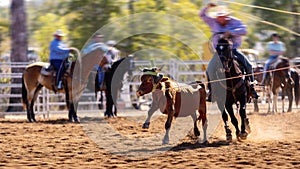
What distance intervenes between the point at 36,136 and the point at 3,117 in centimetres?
684

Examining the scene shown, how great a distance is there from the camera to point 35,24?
1070 inches

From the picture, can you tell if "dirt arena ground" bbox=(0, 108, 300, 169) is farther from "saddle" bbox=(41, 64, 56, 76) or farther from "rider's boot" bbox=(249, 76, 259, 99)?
"saddle" bbox=(41, 64, 56, 76)

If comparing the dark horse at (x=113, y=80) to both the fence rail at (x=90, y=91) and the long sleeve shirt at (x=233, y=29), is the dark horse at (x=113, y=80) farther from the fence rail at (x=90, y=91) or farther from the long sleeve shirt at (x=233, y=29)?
the long sleeve shirt at (x=233, y=29)

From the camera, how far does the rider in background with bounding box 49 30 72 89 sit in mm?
16016

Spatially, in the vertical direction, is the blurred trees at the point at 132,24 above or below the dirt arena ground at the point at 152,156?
above

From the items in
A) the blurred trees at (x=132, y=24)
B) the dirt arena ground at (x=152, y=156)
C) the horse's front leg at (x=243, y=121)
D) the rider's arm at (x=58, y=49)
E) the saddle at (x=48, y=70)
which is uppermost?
the blurred trees at (x=132, y=24)

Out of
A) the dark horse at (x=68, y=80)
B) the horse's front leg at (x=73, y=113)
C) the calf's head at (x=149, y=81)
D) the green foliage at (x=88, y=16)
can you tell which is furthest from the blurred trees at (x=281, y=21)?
the calf's head at (x=149, y=81)

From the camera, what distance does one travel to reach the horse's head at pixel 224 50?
995cm

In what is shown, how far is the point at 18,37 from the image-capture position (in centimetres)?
1947

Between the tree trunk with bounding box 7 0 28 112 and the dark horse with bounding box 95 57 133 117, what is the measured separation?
10.0 feet

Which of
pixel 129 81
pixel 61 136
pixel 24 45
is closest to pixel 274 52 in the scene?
pixel 129 81

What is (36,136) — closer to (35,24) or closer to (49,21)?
(49,21)

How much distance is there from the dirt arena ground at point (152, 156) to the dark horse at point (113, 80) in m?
4.01

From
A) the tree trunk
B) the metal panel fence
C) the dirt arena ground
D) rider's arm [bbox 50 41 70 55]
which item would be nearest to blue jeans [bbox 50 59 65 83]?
rider's arm [bbox 50 41 70 55]
